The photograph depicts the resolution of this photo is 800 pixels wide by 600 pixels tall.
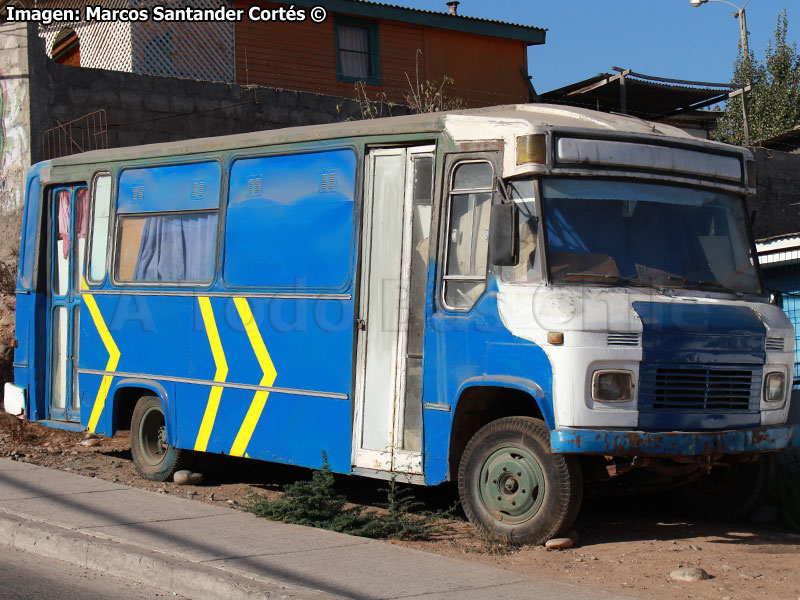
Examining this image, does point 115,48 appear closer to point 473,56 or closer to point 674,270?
point 473,56

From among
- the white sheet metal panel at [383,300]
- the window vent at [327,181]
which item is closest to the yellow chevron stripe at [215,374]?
the window vent at [327,181]

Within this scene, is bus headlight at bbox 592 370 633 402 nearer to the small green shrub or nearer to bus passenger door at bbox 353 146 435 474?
bus passenger door at bbox 353 146 435 474

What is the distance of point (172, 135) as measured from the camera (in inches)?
672

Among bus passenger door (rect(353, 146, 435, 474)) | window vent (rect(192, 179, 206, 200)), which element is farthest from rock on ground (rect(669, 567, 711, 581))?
window vent (rect(192, 179, 206, 200))

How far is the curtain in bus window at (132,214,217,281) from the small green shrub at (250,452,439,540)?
8.18ft

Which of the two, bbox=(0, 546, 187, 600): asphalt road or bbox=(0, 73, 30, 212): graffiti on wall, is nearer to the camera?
bbox=(0, 546, 187, 600): asphalt road

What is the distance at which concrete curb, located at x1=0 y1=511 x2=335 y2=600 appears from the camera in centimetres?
585

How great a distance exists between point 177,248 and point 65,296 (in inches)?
75.6

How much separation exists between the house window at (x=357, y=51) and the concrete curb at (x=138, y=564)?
1878 centimetres

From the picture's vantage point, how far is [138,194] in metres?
10.5

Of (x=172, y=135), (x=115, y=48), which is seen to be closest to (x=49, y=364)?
(x=172, y=135)

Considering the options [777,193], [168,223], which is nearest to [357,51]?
[777,193]

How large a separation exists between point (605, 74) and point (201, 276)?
55.5 ft

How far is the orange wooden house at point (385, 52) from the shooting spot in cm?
2397
